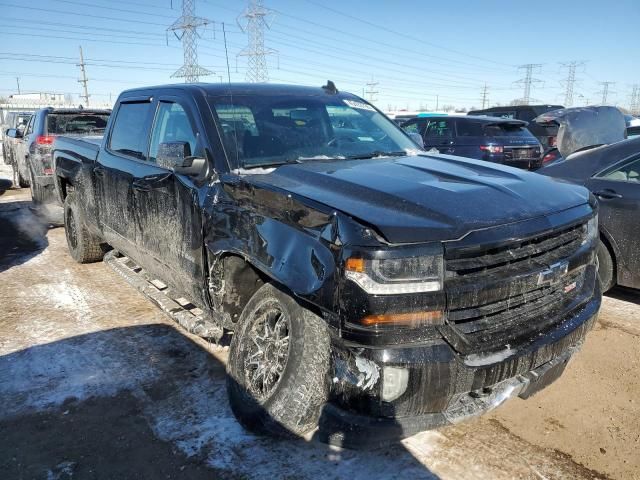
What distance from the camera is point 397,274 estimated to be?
212cm

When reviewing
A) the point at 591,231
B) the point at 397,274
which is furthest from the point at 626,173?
the point at 397,274

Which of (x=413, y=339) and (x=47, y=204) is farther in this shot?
(x=47, y=204)

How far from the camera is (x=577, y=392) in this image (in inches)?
131

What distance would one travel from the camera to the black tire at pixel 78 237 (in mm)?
5953

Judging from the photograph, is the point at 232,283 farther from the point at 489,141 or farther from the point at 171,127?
the point at 489,141

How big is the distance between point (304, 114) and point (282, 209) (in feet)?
4.66

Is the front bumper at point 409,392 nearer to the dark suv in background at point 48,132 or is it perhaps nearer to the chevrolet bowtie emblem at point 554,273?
the chevrolet bowtie emblem at point 554,273

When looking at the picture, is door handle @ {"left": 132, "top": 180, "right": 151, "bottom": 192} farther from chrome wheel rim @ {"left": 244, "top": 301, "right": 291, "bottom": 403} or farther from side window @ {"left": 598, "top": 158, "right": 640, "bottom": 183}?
side window @ {"left": 598, "top": 158, "right": 640, "bottom": 183}

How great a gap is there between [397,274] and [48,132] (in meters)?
8.80

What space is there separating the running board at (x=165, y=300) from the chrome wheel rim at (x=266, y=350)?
55 centimetres

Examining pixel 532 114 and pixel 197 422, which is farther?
pixel 532 114

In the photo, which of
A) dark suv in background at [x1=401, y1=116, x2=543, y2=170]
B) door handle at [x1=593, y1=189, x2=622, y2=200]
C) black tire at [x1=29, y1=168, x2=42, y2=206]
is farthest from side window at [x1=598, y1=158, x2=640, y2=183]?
black tire at [x1=29, y1=168, x2=42, y2=206]

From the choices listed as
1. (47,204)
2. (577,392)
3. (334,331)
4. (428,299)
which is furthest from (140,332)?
(47,204)

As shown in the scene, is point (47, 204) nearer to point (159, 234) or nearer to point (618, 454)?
point (159, 234)
